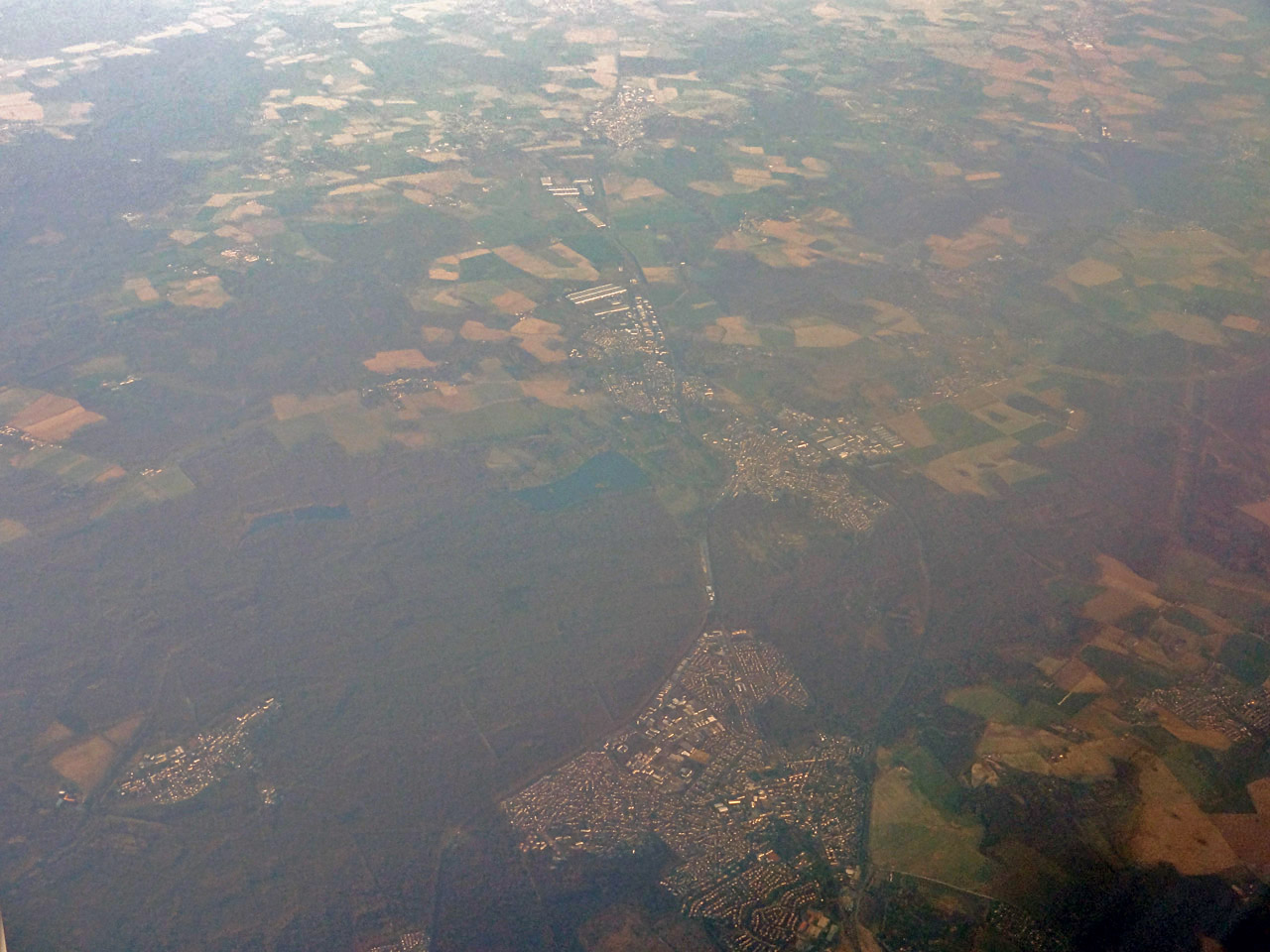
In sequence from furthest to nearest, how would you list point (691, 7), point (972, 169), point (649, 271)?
point (691, 7)
point (972, 169)
point (649, 271)

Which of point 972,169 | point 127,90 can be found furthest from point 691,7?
point 127,90

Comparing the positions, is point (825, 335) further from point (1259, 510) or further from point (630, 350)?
point (1259, 510)

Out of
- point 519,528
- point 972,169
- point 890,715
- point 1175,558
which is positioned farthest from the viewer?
point 972,169

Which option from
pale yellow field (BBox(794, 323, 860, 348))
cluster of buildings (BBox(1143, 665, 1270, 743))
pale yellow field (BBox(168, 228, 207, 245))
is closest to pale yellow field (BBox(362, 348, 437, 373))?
pale yellow field (BBox(794, 323, 860, 348))

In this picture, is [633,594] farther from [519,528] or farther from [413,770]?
[413,770]

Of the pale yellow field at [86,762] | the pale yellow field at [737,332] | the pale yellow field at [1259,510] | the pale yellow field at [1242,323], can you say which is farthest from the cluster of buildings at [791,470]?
the pale yellow field at [1242,323]

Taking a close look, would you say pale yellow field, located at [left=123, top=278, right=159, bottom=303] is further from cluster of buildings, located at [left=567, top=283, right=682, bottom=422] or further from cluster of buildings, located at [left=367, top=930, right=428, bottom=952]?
cluster of buildings, located at [left=367, top=930, right=428, bottom=952]
